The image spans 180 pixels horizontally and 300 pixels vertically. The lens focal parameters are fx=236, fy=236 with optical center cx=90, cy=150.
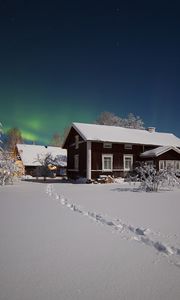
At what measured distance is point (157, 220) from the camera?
6.82 meters

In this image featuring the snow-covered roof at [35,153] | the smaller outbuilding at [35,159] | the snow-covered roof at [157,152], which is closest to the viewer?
the snow-covered roof at [157,152]

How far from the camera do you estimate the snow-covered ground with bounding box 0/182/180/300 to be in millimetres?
3092

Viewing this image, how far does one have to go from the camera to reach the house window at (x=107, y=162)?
84.6ft

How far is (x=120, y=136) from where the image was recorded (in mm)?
27609

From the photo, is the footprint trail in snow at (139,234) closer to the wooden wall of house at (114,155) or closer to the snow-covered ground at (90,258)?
the snow-covered ground at (90,258)

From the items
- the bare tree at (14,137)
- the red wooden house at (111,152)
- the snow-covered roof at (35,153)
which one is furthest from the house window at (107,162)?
the bare tree at (14,137)

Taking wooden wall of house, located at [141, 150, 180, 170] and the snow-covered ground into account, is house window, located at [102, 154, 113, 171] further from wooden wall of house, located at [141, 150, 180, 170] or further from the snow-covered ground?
the snow-covered ground

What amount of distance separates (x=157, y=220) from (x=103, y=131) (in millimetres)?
21351

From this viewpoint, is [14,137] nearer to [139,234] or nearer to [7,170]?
[7,170]

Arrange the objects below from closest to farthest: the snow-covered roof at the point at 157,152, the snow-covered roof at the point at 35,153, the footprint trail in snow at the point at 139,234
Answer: the footprint trail in snow at the point at 139,234 → the snow-covered roof at the point at 157,152 → the snow-covered roof at the point at 35,153

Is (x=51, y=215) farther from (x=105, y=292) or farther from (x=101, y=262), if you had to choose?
(x=105, y=292)

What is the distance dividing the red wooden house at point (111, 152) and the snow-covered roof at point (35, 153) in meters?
10.9

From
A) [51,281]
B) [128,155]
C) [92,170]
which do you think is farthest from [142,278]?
[128,155]

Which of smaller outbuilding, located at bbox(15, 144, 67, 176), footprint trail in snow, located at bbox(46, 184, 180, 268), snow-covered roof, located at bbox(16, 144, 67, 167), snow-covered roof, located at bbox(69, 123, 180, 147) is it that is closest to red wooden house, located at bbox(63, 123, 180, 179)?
snow-covered roof, located at bbox(69, 123, 180, 147)
